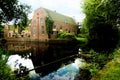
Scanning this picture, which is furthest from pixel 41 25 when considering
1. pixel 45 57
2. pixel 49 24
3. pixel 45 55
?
pixel 45 57

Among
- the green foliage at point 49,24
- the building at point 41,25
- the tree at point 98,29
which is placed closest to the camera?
the tree at point 98,29

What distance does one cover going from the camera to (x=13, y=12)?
24250mm

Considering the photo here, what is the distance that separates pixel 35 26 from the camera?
6738cm

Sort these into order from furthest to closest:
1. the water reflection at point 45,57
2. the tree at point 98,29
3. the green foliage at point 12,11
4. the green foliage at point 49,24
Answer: the green foliage at point 49,24, the tree at point 98,29, the green foliage at point 12,11, the water reflection at point 45,57

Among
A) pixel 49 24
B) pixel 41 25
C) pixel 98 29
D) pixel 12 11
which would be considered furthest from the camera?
pixel 41 25

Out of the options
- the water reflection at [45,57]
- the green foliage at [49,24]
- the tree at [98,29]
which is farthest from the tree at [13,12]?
the green foliage at [49,24]

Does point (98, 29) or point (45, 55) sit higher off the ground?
point (98, 29)

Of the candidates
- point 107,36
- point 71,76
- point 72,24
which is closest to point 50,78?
point 71,76

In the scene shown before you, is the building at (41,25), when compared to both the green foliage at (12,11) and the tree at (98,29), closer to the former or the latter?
the tree at (98,29)

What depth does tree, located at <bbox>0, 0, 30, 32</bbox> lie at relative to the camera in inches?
899

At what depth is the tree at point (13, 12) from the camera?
22.8 meters

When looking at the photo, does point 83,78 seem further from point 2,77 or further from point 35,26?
point 35,26

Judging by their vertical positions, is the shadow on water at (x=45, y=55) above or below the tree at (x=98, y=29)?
below

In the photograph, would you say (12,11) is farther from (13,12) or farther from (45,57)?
(45,57)
